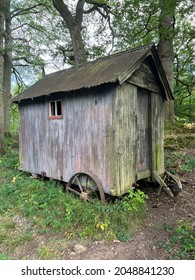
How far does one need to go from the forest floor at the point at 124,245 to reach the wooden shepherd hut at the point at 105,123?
105 centimetres

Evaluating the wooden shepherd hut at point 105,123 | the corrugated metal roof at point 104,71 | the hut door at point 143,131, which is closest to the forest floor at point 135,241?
the wooden shepherd hut at point 105,123

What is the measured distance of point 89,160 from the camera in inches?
227

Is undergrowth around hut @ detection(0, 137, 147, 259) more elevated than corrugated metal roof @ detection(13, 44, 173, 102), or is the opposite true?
corrugated metal roof @ detection(13, 44, 173, 102)

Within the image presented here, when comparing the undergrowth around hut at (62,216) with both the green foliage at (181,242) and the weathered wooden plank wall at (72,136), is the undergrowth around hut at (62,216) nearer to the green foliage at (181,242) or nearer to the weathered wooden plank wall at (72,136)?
the weathered wooden plank wall at (72,136)

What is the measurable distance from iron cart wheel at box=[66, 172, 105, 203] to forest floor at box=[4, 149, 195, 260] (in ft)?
3.62

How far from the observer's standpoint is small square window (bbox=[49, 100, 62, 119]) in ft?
22.1

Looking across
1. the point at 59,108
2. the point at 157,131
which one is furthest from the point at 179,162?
the point at 59,108

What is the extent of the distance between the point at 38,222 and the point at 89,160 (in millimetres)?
2002

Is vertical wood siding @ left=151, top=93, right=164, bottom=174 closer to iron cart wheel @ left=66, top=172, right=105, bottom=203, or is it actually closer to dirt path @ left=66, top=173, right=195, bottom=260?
dirt path @ left=66, top=173, right=195, bottom=260

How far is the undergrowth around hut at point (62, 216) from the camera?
4.75 m

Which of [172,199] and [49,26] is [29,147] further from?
[49,26]

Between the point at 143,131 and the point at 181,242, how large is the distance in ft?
9.89

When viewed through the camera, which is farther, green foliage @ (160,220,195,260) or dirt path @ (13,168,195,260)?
dirt path @ (13,168,195,260)

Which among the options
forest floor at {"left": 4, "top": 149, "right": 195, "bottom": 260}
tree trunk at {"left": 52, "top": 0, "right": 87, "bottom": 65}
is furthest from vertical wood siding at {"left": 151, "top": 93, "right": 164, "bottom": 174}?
tree trunk at {"left": 52, "top": 0, "right": 87, "bottom": 65}
